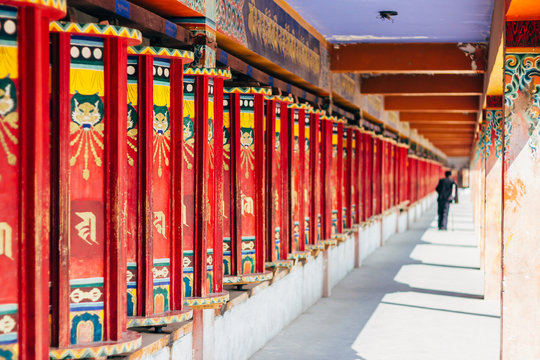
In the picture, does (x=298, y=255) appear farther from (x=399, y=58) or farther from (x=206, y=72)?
(x=399, y=58)

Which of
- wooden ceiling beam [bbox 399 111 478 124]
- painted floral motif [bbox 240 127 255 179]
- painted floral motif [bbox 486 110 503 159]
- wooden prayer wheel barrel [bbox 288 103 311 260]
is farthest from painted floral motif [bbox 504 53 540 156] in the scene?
wooden ceiling beam [bbox 399 111 478 124]

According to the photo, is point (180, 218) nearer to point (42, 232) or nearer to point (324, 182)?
point (42, 232)

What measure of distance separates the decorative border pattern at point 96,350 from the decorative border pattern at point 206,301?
1253 mm

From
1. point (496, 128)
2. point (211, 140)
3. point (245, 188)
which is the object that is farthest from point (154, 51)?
point (496, 128)

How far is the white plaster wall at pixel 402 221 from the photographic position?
78.7 ft

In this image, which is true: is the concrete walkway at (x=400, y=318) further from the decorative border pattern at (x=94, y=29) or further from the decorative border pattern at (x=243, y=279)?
the decorative border pattern at (x=94, y=29)

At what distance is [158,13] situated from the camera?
5285 mm

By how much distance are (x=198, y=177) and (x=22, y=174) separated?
7.66 ft

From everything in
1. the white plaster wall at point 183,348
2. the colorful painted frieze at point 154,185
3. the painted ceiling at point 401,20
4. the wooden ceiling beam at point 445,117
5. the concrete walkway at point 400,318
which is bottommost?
the concrete walkway at point 400,318

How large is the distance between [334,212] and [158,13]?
643 cm

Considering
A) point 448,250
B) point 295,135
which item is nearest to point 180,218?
point 295,135

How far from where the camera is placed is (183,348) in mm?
5125

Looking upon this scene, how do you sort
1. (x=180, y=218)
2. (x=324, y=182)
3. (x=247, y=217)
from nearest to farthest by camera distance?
(x=180, y=218)
(x=247, y=217)
(x=324, y=182)

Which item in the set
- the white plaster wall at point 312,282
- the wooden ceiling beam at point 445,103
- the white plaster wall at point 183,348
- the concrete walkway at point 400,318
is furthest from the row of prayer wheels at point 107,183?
the wooden ceiling beam at point 445,103
